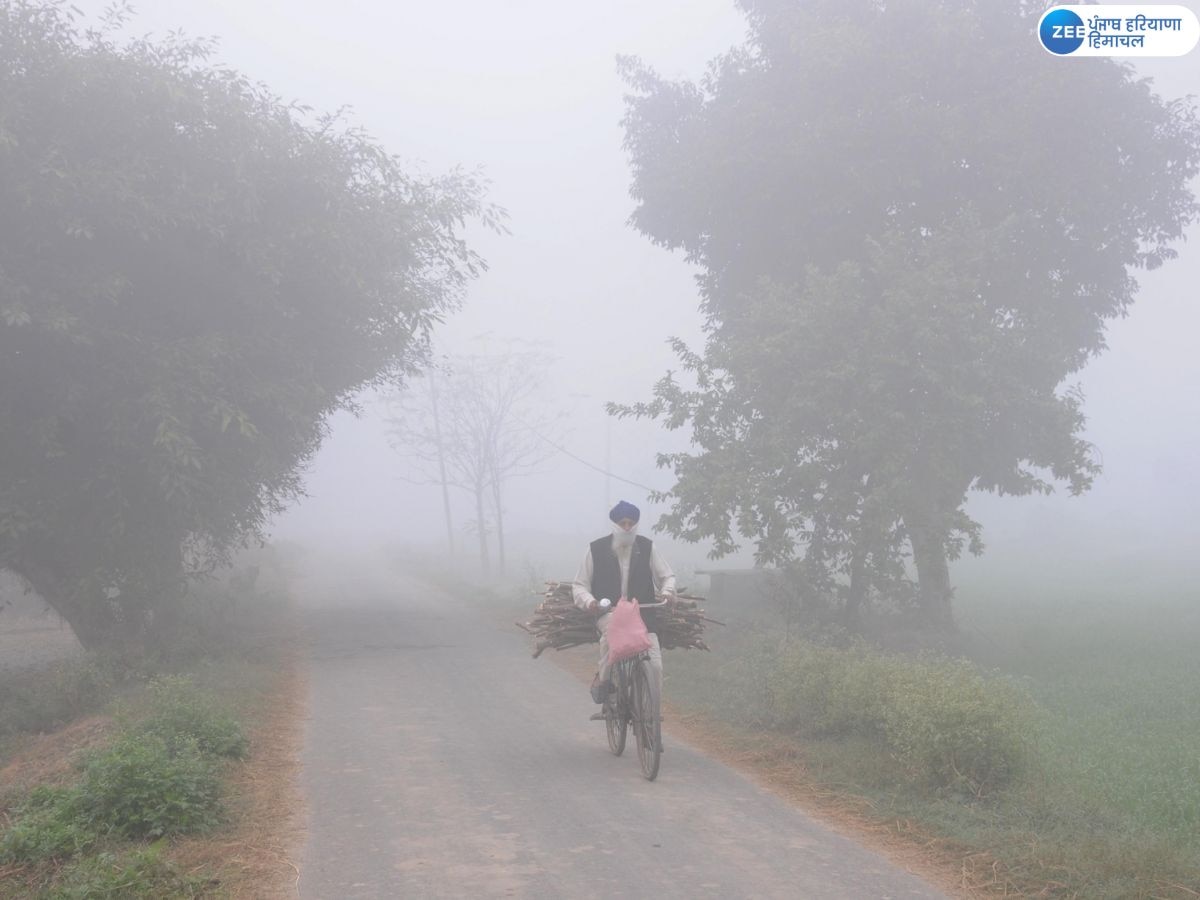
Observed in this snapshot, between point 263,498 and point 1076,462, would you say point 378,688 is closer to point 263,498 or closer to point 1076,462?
point 263,498

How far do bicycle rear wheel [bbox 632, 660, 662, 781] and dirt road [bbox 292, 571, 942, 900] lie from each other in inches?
6.6

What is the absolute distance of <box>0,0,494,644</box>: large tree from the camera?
14.3 metres

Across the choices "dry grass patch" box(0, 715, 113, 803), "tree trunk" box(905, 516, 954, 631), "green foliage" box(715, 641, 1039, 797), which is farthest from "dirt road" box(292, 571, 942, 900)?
"tree trunk" box(905, 516, 954, 631)

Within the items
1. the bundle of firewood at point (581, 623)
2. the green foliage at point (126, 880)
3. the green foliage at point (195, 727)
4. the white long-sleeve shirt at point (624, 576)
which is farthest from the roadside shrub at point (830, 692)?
the green foliage at point (126, 880)

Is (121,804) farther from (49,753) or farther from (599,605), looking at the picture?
(49,753)

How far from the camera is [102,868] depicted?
18.7 feet

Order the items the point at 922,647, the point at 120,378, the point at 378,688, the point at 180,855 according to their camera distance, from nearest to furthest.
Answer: the point at 180,855, the point at 378,688, the point at 120,378, the point at 922,647

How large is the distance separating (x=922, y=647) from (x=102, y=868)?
46.2 feet

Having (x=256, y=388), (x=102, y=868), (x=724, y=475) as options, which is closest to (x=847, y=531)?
(x=724, y=475)

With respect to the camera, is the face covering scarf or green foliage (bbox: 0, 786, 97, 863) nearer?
green foliage (bbox: 0, 786, 97, 863)

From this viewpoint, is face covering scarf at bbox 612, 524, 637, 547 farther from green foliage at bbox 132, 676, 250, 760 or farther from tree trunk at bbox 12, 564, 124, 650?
tree trunk at bbox 12, 564, 124, 650

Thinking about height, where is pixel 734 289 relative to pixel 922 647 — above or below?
above

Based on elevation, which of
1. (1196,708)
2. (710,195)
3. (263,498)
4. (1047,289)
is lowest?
(1196,708)

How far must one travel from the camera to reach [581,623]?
920cm
